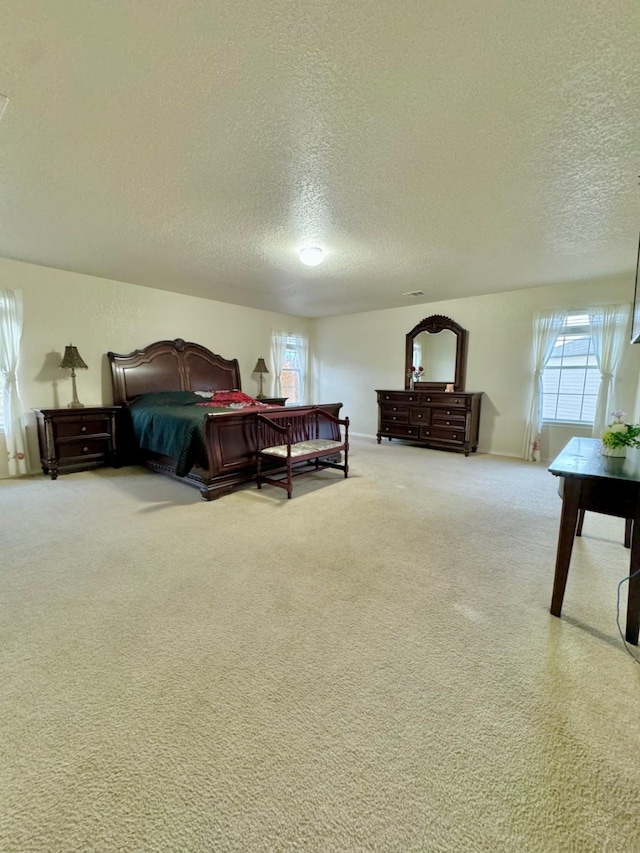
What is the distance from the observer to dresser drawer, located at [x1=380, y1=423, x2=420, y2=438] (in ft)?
19.7

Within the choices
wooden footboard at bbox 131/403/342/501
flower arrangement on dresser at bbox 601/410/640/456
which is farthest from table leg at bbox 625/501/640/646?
wooden footboard at bbox 131/403/342/501

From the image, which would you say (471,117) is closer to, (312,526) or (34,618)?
(312,526)

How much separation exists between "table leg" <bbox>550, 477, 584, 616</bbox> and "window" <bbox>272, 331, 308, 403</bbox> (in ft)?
19.3

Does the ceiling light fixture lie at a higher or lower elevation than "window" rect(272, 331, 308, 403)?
higher

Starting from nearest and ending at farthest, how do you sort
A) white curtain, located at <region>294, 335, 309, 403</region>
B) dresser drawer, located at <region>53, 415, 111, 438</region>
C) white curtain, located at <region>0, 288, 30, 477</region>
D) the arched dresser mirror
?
white curtain, located at <region>0, 288, 30, 477</region> < dresser drawer, located at <region>53, 415, 111, 438</region> < the arched dresser mirror < white curtain, located at <region>294, 335, 309, 403</region>

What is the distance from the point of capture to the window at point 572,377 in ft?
15.6

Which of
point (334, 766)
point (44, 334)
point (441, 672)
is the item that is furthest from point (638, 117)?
point (44, 334)

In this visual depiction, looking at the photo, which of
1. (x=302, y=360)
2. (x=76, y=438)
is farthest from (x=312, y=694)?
(x=302, y=360)

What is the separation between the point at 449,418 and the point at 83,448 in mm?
5194

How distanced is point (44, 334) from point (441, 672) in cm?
532

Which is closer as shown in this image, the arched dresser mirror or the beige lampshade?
the beige lampshade

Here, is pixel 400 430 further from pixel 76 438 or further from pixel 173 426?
pixel 76 438

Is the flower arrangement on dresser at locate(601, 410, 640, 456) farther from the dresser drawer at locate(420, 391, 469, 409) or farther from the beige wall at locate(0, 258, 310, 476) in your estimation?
the beige wall at locate(0, 258, 310, 476)

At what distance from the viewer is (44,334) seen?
431 centimetres
